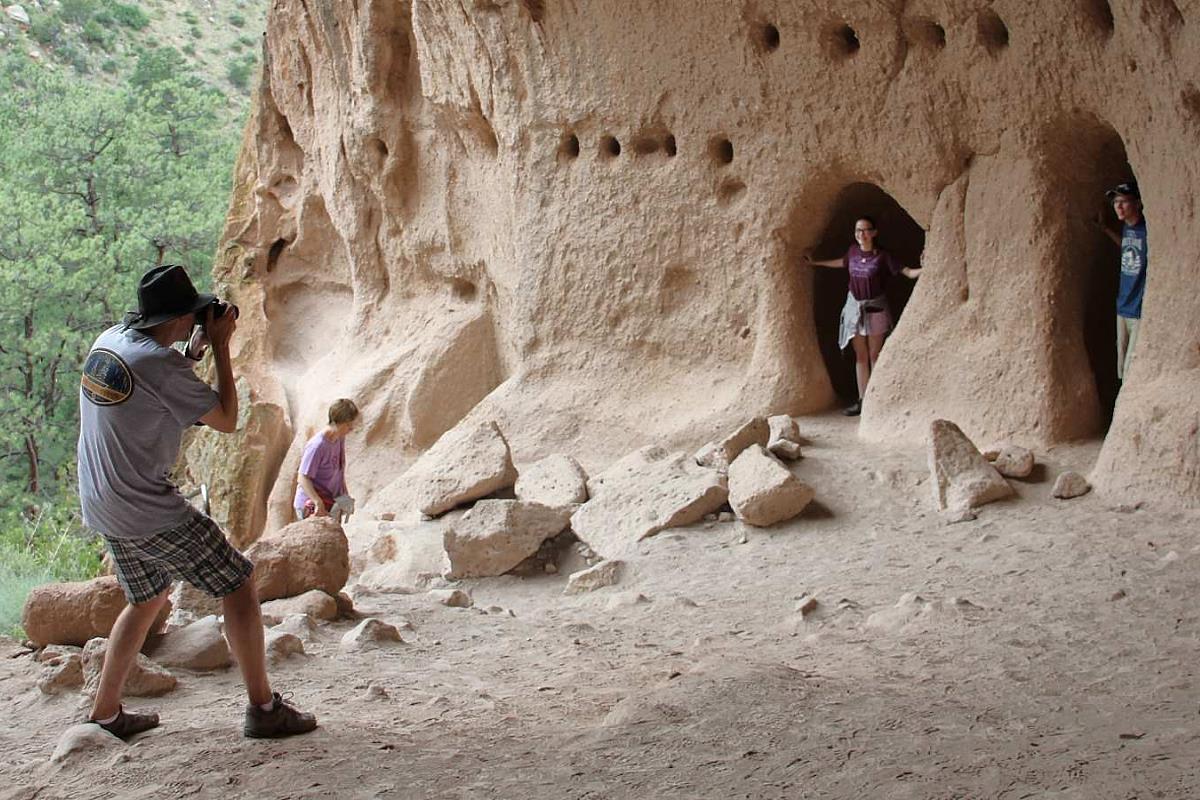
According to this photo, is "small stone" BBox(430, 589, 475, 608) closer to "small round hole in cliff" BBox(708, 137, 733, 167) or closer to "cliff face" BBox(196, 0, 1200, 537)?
"cliff face" BBox(196, 0, 1200, 537)

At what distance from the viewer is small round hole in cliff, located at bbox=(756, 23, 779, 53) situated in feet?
23.5

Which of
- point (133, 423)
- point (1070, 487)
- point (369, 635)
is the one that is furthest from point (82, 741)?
point (1070, 487)

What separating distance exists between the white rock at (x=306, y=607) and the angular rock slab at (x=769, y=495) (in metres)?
1.88

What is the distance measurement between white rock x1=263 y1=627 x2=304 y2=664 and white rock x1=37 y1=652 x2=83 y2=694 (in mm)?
534

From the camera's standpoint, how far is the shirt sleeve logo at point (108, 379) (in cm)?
306

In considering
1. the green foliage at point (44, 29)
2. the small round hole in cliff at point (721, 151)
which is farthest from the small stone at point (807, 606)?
the green foliage at point (44, 29)

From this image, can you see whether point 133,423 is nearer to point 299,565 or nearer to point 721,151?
point 299,565

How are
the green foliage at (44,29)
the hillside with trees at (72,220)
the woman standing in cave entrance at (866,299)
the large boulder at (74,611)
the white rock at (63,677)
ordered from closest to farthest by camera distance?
the white rock at (63,677) < the large boulder at (74,611) < the woman standing in cave entrance at (866,299) < the hillside with trees at (72,220) < the green foliage at (44,29)

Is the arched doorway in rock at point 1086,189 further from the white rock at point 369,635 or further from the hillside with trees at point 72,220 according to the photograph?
the hillside with trees at point 72,220

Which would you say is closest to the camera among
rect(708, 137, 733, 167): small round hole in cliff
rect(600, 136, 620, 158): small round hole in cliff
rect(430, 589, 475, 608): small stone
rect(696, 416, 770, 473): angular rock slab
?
rect(430, 589, 475, 608): small stone

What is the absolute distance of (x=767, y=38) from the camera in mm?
7203

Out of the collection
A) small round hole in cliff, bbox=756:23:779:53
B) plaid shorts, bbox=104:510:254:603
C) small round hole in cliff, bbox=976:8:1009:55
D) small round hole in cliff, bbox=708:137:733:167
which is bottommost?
plaid shorts, bbox=104:510:254:603

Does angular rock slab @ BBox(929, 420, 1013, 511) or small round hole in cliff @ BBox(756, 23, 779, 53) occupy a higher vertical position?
small round hole in cliff @ BBox(756, 23, 779, 53)

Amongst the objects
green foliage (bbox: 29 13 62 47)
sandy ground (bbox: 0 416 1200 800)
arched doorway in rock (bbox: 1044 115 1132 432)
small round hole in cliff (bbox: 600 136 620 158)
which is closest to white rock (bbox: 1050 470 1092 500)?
sandy ground (bbox: 0 416 1200 800)
